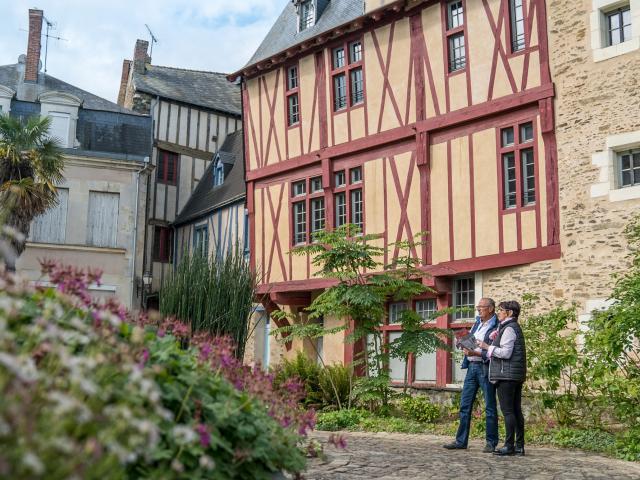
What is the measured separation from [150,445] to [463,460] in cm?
523

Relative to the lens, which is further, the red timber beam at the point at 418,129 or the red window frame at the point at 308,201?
the red window frame at the point at 308,201

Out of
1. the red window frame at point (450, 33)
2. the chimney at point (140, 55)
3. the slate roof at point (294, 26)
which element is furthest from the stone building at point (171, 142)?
the red window frame at point (450, 33)

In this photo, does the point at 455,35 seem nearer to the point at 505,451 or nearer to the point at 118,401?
the point at 505,451

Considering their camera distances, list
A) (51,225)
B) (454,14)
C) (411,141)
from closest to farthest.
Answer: (454,14) → (411,141) → (51,225)

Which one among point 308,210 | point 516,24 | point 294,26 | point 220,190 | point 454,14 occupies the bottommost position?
point 308,210

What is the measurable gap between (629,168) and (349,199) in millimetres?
5210

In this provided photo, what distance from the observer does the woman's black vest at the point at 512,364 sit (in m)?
7.06

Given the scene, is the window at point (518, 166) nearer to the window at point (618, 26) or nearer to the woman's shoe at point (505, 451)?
the window at point (618, 26)

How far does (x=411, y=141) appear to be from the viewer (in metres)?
13.2

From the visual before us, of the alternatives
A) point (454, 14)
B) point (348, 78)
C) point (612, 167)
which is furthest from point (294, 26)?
point (612, 167)

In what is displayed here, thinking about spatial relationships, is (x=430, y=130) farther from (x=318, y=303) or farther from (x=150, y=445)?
(x=150, y=445)

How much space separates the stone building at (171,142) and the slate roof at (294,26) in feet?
17.9

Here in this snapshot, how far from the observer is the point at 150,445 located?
75.2 inches

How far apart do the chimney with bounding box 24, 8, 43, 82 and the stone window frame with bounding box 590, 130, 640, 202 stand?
54.9 feet
